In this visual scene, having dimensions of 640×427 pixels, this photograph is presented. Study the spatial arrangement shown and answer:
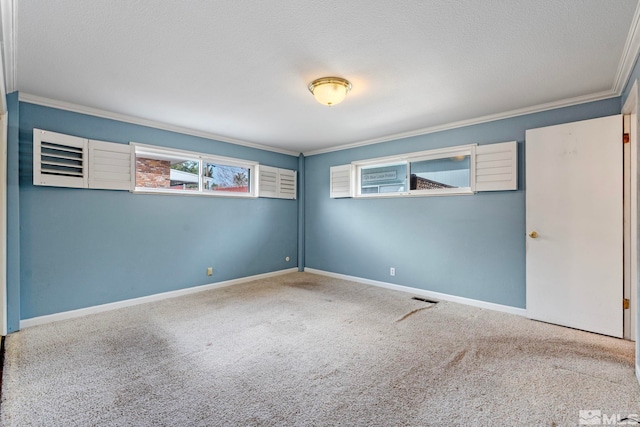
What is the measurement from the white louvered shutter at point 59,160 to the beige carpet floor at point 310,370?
4.96 feet

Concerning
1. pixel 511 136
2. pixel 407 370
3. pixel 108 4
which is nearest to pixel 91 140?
pixel 108 4

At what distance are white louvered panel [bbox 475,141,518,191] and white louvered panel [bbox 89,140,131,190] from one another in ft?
14.3

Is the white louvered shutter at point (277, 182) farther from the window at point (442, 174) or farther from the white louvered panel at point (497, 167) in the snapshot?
the white louvered panel at point (497, 167)

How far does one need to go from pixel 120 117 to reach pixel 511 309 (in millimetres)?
5210

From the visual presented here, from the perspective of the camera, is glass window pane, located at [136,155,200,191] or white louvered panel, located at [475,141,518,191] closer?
white louvered panel, located at [475,141,518,191]

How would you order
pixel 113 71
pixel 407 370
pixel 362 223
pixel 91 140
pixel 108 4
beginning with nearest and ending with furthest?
pixel 108 4
pixel 407 370
pixel 113 71
pixel 91 140
pixel 362 223

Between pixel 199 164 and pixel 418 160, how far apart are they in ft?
10.7

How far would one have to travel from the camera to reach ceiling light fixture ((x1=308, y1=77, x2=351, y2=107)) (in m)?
2.70

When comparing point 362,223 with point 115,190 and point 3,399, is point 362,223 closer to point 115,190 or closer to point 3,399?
point 115,190

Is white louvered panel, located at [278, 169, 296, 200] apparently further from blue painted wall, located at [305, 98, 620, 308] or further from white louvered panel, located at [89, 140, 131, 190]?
white louvered panel, located at [89, 140, 131, 190]

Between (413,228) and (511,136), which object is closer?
(511,136)

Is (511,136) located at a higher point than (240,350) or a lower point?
higher

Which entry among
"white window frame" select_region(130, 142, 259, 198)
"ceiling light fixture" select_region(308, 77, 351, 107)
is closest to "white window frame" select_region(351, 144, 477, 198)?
"white window frame" select_region(130, 142, 259, 198)

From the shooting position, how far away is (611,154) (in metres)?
2.96
